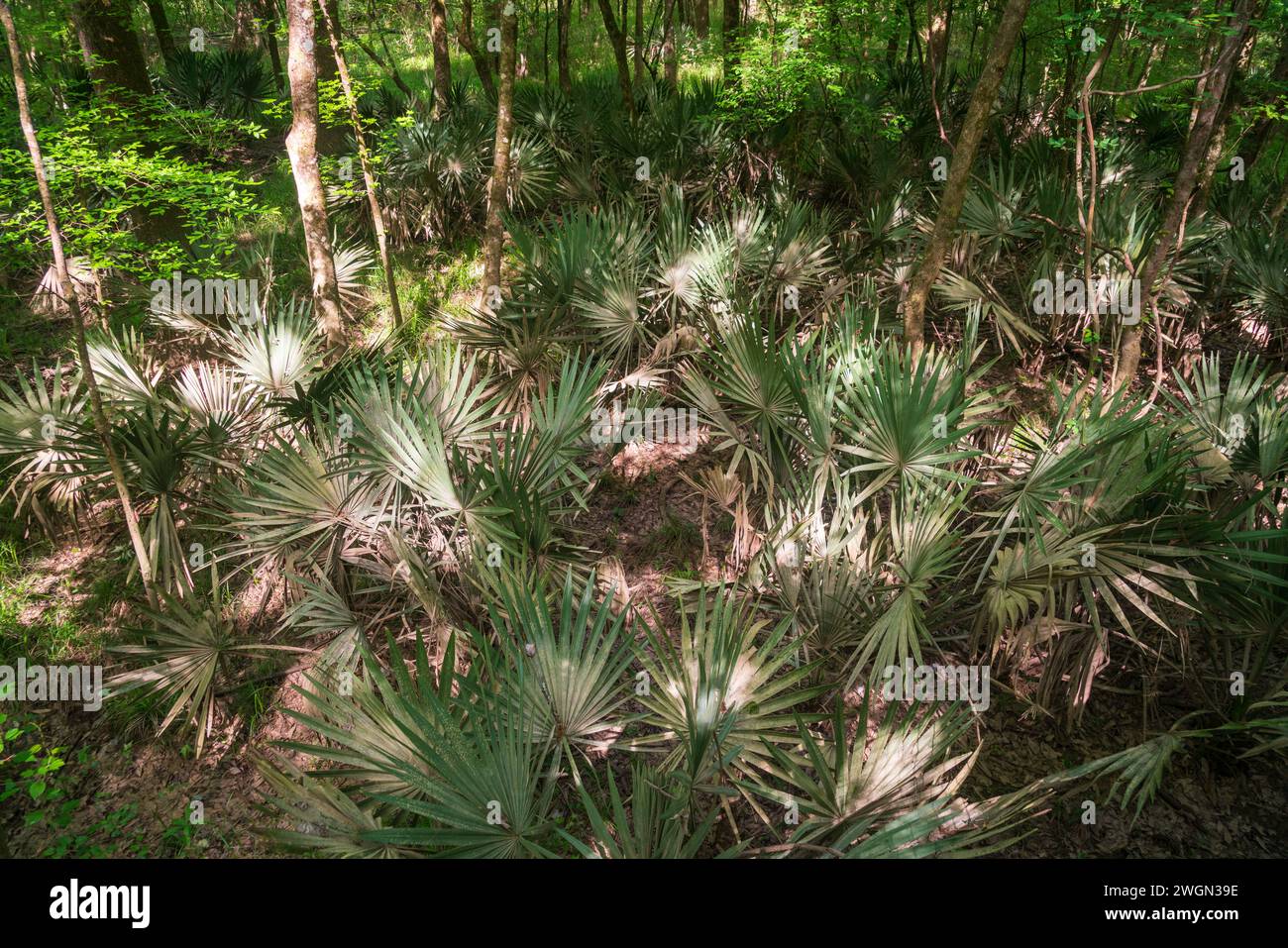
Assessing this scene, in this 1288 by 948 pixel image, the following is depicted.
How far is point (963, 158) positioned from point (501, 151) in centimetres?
414

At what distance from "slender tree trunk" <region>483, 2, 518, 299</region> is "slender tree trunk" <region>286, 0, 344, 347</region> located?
149cm

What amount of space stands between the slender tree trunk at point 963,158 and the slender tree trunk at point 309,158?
16.8ft

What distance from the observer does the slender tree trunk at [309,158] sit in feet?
19.0

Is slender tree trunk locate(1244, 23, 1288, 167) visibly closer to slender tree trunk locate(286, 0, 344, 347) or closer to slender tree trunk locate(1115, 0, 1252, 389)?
slender tree trunk locate(1115, 0, 1252, 389)

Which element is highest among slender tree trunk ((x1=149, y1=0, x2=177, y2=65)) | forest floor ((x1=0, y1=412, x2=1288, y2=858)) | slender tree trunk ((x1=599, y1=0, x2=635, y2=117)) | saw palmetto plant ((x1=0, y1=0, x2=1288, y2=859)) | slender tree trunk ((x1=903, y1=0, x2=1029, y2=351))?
slender tree trunk ((x1=149, y1=0, x2=177, y2=65))

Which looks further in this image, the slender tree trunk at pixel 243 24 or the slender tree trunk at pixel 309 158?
the slender tree trunk at pixel 243 24

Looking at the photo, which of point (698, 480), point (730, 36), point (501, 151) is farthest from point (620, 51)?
point (698, 480)

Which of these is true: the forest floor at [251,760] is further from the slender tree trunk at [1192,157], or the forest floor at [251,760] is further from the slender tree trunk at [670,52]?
the slender tree trunk at [670,52]

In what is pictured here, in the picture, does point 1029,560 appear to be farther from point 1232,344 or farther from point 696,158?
point 696,158

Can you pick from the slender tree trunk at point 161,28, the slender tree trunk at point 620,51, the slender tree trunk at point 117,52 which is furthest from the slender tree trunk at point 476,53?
the slender tree trunk at point 117,52

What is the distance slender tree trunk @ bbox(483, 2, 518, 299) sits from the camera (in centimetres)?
630

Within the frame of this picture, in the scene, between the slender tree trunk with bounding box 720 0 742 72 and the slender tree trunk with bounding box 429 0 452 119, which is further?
the slender tree trunk with bounding box 429 0 452 119

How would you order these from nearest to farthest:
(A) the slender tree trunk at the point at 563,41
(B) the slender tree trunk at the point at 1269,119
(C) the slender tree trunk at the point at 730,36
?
1. (B) the slender tree trunk at the point at 1269,119
2. (C) the slender tree trunk at the point at 730,36
3. (A) the slender tree trunk at the point at 563,41

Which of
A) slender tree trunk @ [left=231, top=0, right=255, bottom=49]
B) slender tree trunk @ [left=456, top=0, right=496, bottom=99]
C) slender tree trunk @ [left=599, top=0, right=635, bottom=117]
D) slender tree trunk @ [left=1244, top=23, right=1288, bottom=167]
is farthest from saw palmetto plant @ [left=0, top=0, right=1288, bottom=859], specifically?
slender tree trunk @ [left=231, top=0, right=255, bottom=49]
